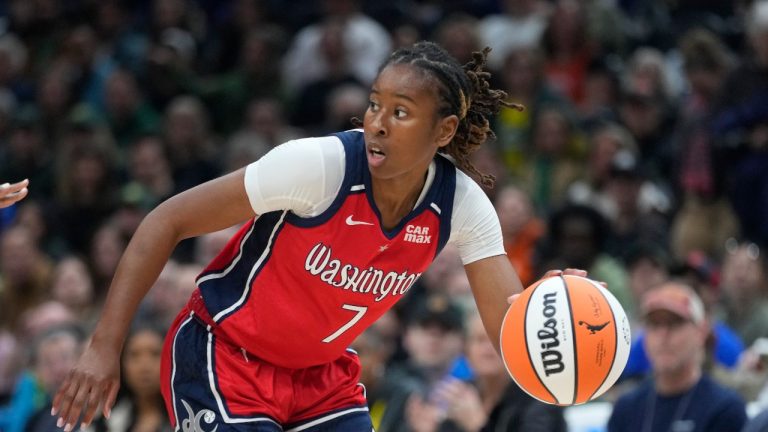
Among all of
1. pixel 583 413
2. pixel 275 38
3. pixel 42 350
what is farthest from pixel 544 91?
pixel 42 350

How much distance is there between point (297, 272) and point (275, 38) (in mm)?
7536

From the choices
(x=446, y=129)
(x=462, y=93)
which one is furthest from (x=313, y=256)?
(x=462, y=93)

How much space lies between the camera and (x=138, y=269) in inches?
186

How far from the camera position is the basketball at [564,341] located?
15.9 ft

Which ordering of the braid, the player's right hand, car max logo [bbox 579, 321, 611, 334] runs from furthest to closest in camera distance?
the braid → car max logo [bbox 579, 321, 611, 334] → the player's right hand

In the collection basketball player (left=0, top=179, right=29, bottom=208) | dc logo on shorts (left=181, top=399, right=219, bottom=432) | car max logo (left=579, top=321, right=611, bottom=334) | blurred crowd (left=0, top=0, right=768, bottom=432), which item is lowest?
blurred crowd (left=0, top=0, right=768, bottom=432)

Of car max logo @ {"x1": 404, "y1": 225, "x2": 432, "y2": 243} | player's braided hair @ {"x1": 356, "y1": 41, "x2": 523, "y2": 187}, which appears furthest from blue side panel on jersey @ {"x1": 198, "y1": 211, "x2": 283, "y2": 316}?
player's braided hair @ {"x1": 356, "y1": 41, "x2": 523, "y2": 187}

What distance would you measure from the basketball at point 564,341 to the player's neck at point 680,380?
6.98ft

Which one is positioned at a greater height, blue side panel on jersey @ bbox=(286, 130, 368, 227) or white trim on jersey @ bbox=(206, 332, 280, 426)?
blue side panel on jersey @ bbox=(286, 130, 368, 227)

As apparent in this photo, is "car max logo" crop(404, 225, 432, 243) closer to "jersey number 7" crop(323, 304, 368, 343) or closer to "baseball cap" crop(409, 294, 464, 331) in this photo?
"jersey number 7" crop(323, 304, 368, 343)

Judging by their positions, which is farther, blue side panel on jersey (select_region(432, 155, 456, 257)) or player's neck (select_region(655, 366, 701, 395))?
player's neck (select_region(655, 366, 701, 395))

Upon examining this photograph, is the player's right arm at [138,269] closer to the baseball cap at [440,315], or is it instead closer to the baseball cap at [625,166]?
the baseball cap at [440,315]

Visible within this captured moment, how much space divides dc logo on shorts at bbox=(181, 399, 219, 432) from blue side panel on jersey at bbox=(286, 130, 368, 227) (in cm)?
75

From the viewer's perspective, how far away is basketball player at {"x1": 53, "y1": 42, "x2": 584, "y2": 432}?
15.6 feet
